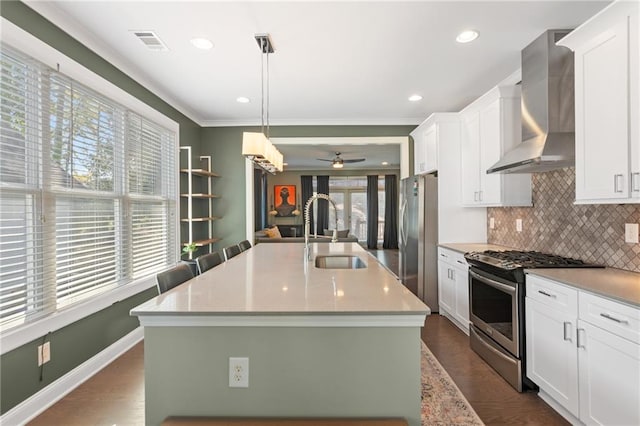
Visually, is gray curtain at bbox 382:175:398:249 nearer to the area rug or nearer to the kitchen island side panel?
the area rug

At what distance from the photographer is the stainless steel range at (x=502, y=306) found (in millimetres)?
2357

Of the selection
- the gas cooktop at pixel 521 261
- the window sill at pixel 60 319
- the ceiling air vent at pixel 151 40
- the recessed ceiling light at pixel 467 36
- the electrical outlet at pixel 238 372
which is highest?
the ceiling air vent at pixel 151 40

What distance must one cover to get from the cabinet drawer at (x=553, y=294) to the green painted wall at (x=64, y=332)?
331 cm

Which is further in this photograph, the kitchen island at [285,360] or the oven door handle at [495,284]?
the oven door handle at [495,284]

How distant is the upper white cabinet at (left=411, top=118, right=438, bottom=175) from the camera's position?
4202 mm

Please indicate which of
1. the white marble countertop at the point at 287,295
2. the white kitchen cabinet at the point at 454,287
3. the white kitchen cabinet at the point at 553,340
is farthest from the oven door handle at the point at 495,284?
the white marble countertop at the point at 287,295

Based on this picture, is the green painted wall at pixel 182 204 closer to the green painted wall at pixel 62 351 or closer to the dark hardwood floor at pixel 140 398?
the green painted wall at pixel 62 351

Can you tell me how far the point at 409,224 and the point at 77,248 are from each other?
145 inches

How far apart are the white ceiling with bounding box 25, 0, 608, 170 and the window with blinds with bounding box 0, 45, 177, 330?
0.53 metres

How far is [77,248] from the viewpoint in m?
2.55

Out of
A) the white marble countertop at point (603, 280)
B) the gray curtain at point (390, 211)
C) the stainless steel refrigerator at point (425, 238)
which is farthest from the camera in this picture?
the gray curtain at point (390, 211)

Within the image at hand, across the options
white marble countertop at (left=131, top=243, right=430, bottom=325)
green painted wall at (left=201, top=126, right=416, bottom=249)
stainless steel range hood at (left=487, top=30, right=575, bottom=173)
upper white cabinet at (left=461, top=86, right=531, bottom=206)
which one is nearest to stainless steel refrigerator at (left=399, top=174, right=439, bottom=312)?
upper white cabinet at (left=461, top=86, right=531, bottom=206)

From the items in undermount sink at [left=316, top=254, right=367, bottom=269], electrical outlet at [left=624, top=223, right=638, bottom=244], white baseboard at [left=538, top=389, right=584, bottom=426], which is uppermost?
electrical outlet at [left=624, top=223, right=638, bottom=244]

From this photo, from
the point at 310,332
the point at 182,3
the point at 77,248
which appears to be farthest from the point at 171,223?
the point at 310,332
